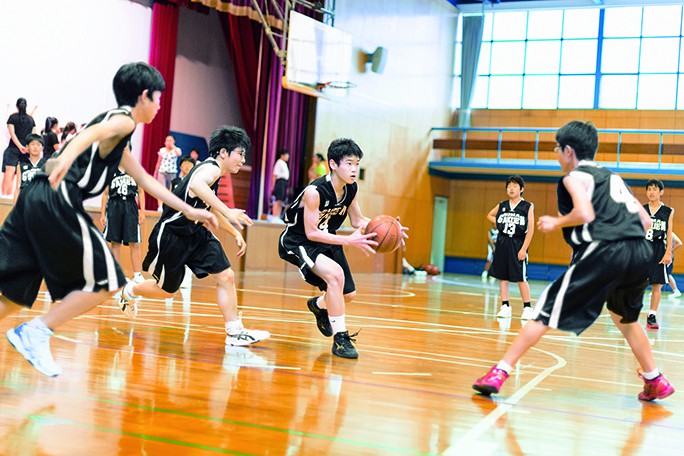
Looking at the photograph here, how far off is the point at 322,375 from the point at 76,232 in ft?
5.09

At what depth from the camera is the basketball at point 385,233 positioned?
5.31 meters

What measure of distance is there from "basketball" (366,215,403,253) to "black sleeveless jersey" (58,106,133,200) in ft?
7.49

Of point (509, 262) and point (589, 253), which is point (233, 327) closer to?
point (589, 253)

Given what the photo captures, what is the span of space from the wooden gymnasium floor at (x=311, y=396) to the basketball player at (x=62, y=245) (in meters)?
0.32

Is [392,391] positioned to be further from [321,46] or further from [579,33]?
[579,33]

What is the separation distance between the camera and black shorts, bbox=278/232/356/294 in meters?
5.03

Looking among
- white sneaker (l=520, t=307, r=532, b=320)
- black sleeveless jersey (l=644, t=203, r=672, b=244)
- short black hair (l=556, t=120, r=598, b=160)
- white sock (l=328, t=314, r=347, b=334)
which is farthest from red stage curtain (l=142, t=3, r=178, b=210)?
short black hair (l=556, t=120, r=598, b=160)

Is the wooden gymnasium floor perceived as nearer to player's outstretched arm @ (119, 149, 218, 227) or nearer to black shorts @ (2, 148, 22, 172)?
player's outstretched arm @ (119, 149, 218, 227)

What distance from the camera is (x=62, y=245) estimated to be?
10.5 feet

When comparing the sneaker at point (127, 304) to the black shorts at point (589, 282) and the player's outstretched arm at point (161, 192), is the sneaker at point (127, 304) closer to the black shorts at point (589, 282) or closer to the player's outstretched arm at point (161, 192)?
the player's outstretched arm at point (161, 192)

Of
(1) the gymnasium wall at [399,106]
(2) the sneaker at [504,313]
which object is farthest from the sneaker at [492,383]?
(1) the gymnasium wall at [399,106]

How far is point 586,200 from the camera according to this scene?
3.62 meters

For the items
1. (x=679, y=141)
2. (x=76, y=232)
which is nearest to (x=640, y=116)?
(x=679, y=141)

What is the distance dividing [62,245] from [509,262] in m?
6.23
